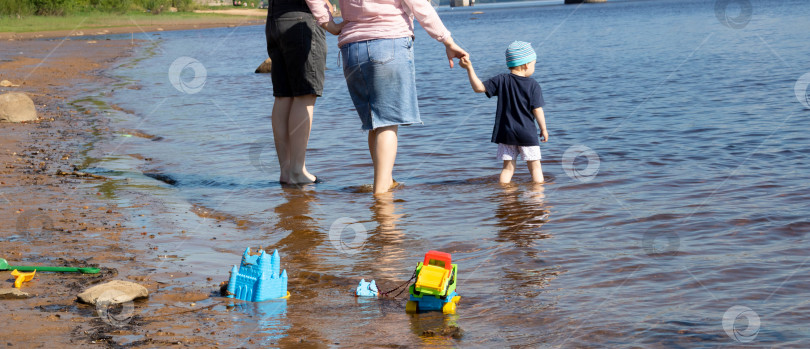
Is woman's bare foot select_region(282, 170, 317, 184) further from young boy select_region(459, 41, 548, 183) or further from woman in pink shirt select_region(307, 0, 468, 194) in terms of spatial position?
young boy select_region(459, 41, 548, 183)

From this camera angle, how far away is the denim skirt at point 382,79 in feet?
15.6

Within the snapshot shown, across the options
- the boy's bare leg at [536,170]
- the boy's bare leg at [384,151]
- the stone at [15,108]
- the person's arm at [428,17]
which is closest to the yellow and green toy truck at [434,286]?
the person's arm at [428,17]

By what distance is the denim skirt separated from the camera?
4.77m

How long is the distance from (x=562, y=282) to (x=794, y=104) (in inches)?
289

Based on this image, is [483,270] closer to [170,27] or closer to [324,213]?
[324,213]

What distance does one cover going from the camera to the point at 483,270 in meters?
3.75

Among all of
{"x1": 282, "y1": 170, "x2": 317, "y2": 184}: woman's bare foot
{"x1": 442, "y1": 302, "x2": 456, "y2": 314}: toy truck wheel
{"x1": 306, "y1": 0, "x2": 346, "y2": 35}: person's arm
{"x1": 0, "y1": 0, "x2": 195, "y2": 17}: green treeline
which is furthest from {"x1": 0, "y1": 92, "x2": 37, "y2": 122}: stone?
{"x1": 0, "y1": 0, "x2": 195, "y2": 17}: green treeline

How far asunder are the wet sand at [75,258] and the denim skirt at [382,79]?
155 cm

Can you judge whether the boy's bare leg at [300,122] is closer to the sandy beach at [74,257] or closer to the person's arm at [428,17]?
the sandy beach at [74,257]

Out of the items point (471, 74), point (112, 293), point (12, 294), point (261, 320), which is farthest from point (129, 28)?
point (261, 320)

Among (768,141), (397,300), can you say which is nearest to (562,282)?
(397,300)

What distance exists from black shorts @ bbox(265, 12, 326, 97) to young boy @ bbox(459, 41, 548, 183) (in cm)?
123

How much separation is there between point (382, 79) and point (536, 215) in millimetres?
1283

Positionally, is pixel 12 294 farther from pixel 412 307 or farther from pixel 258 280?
pixel 412 307
